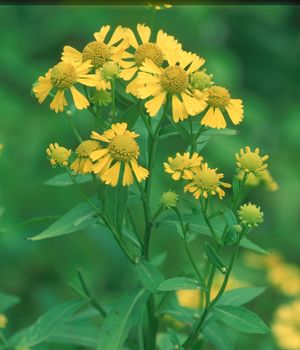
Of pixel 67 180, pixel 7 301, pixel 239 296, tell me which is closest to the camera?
pixel 67 180

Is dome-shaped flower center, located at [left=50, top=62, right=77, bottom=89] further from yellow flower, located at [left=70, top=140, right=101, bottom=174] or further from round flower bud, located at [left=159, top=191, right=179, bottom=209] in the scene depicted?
round flower bud, located at [left=159, top=191, right=179, bottom=209]

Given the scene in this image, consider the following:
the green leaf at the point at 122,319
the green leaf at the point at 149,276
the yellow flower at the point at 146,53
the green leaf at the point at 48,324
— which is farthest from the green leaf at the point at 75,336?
the yellow flower at the point at 146,53

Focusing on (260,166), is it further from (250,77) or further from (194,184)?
(250,77)

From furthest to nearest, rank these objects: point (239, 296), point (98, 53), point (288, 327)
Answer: point (288, 327) → point (239, 296) → point (98, 53)

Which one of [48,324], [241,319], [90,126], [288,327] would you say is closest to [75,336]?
[48,324]

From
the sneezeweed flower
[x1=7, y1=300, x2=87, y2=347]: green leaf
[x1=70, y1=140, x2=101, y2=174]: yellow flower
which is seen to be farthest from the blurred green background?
[x1=70, y1=140, x2=101, y2=174]: yellow flower

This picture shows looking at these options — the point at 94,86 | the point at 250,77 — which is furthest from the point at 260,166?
the point at 250,77

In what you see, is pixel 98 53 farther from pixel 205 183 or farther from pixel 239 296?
pixel 239 296
